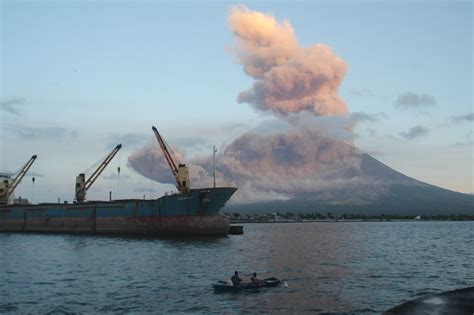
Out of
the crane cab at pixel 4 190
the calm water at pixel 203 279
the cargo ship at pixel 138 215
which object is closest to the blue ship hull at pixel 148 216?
the cargo ship at pixel 138 215

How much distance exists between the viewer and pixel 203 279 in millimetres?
43438

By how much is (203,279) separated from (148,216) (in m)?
55.1

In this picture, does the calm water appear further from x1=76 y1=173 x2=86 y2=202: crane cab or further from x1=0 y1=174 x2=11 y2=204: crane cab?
x1=0 y1=174 x2=11 y2=204: crane cab

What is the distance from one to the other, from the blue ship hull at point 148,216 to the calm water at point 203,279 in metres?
19.2

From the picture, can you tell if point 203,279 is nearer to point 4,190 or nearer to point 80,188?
point 80,188

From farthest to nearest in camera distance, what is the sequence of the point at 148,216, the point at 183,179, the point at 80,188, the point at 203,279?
the point at 80,188 < the point at 183,179 < the point at 148,216 < the point at 203,279

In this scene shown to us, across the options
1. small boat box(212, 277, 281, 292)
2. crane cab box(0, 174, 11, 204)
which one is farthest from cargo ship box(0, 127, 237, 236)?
small boat box(212, 277, 281, 292)

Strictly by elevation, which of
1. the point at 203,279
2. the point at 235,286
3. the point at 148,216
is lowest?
the point at 203,279

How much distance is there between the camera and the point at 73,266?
53.9 meters

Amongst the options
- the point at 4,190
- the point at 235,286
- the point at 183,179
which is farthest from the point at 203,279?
the point at 4,190

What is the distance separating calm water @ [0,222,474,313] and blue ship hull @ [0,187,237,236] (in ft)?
62.9

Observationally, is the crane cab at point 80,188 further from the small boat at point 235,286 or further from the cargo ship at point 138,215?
the small boat at point 235,286

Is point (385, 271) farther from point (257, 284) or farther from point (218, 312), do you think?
point (218, 312)

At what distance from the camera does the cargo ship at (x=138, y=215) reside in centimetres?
9219
